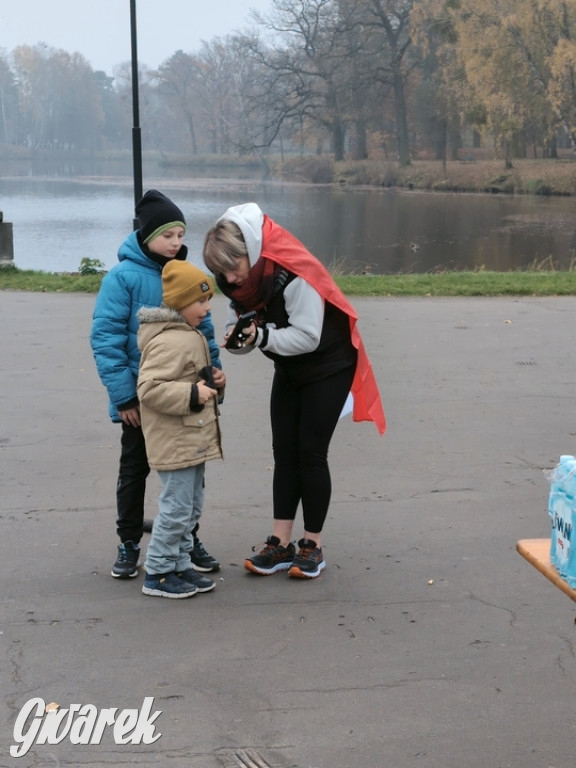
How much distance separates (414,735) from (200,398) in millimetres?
1528

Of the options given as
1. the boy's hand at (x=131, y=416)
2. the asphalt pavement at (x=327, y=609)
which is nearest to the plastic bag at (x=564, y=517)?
the asphalt pavement at (x=327, y=609)

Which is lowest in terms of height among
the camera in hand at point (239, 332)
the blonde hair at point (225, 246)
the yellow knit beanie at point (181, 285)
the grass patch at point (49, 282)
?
the grass patch at point (49, 282)

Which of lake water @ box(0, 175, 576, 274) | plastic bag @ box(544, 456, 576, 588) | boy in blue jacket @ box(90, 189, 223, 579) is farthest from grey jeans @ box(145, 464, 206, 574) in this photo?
lake water @ box(0, 175, 576, 274)

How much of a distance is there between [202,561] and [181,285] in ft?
4.17

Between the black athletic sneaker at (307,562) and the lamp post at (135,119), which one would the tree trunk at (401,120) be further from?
the black athletic sneaker at (307,562)

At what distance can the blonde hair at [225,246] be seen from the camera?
162 inches

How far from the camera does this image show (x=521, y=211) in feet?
143

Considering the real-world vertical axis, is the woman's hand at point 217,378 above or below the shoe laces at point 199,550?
above

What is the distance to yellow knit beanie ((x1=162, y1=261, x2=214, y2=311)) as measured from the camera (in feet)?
13.8

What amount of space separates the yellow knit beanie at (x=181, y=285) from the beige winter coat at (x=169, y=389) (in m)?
0.06

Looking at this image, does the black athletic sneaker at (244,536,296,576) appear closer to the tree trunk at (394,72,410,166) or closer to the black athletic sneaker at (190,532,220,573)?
the black athletic sneaker at (190,532,220,573)

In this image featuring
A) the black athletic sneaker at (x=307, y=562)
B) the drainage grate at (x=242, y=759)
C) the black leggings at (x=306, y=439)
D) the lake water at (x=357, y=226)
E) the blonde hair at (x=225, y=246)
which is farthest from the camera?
the lake water at (x=357, y=226)

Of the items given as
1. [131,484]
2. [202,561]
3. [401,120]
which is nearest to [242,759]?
[202,561]

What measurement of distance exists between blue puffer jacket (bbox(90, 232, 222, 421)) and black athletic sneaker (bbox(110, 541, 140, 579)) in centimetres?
66
